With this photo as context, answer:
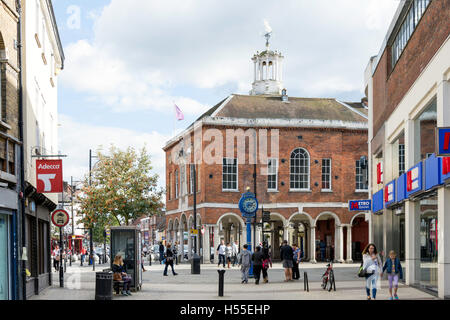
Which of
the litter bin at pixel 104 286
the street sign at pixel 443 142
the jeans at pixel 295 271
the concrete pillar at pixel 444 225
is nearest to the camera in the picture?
the street sign at pixel 443 142

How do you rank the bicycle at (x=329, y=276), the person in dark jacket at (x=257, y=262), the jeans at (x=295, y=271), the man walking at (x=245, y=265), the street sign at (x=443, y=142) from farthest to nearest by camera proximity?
the jeans at (x=295, y=271) < the man walking at (x=245, y=265) < the person in dark jacket at (x=257, y=262) < the bicycle at (x=329, y=276) < the street sign at (x=443, y=142)

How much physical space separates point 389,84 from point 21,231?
58.9ft

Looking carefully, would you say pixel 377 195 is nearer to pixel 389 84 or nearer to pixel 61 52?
pixel 389 84

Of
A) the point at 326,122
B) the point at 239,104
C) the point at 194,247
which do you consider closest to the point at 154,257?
the point at 194,247

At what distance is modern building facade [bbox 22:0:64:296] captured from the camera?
19.7 metres

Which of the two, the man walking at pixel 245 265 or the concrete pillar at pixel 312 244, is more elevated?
the man walking at pixel 245 265

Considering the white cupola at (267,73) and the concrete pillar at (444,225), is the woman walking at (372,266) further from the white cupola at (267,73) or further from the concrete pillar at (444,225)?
the white cupola at (267,73)

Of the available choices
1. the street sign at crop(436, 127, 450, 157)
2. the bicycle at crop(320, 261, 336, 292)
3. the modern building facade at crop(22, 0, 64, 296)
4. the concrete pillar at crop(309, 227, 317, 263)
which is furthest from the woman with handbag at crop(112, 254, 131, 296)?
the concrete pillar at crop(309, 227, 317, 263)

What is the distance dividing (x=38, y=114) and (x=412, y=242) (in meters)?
13.8

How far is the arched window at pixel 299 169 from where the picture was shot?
176ft

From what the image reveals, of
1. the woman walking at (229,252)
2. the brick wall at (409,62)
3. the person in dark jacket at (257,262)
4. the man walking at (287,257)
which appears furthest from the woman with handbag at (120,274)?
the woman walking at (229,252)

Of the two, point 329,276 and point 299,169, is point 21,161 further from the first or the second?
point 299,169

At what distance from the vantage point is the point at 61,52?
32.1m

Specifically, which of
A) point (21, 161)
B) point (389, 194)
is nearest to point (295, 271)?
point (389, 194)
